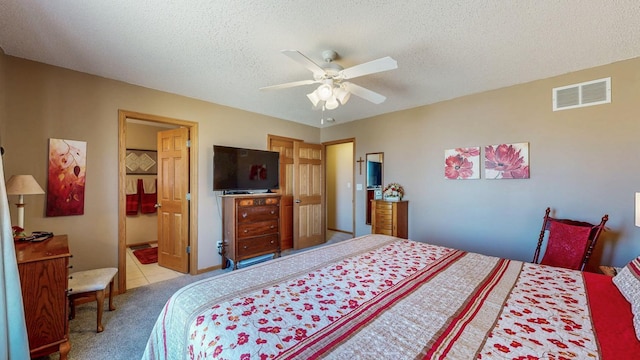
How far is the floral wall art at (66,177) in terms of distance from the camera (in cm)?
242

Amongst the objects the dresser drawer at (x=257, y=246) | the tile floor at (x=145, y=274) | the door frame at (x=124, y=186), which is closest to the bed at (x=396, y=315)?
the dresser drawer at (x=257, y=246)

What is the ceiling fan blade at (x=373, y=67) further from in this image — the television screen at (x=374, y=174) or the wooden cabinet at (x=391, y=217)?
the television screen at (x=374, y=174)

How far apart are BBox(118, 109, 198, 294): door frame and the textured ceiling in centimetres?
45

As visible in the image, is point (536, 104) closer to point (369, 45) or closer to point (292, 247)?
point (369, 45)

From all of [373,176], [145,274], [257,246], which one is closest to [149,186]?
[145,274]

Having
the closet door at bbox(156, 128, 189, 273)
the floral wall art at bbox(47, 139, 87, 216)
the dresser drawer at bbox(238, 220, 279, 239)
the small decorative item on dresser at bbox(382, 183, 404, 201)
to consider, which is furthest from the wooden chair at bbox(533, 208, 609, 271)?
the floral wall art at bbox(47, 139, 87, 216)

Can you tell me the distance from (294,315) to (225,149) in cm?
289

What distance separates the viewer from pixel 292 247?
4598 mm

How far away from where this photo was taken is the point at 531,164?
2.86 metres

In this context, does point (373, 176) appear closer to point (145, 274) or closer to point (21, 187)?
point (145, 274)

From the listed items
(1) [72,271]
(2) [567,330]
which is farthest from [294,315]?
(1) [72,271]

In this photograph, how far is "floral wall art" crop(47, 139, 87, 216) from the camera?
7.94ft

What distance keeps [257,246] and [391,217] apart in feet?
6.68

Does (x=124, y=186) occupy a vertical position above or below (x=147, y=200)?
above
